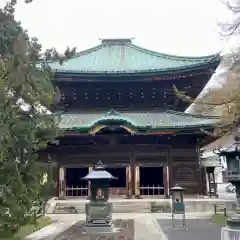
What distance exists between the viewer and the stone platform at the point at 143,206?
21141mm

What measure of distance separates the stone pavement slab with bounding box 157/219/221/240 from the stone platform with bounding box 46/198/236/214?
4.28 meters

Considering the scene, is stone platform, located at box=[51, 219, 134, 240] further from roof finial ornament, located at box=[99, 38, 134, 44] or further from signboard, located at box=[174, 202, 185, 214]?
roof finial ornament, located at box=[99, 38, 134, 44]

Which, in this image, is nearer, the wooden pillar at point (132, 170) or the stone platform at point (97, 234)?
the stone platform at point (97, 234)

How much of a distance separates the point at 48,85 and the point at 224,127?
44.7 feet

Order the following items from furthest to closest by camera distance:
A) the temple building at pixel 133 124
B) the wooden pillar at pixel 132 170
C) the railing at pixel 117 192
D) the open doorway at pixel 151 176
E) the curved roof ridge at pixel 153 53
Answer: the open doorway at pixel 151 176 → the curved roof ridge at pixel 153 53 → the railing at pixel 117 192 → the wooden pillar at pixel 132 170 → the temple building at pixel 133 124

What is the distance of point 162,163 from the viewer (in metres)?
23.5

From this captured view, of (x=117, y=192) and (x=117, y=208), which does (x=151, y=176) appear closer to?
(x=117, y=192)

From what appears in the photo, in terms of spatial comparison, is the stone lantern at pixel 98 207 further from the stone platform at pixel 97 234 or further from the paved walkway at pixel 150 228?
the paved walkway at pixel 150 228

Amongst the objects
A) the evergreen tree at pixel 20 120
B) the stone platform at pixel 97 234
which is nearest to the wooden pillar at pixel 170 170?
the stone platform at pixel 97 234

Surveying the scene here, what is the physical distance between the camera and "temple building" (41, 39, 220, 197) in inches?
902

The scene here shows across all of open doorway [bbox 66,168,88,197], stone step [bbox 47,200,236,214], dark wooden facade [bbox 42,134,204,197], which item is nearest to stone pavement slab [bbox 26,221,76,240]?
stone step [bbox 47,200,236,214]

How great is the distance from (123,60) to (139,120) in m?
6.17

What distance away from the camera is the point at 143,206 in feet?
70.1

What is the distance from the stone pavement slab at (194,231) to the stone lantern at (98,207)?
7.44 feet
